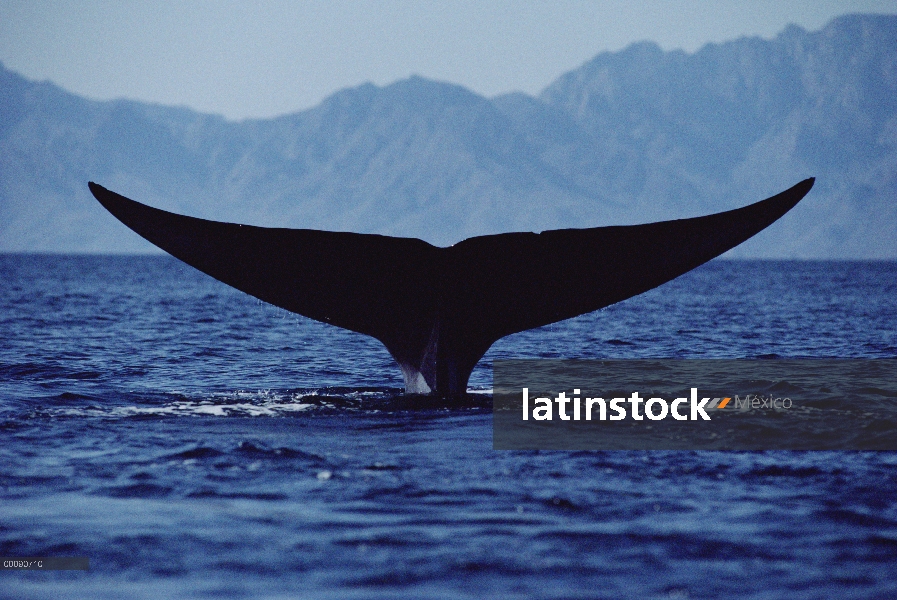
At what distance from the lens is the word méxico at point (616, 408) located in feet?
31.0

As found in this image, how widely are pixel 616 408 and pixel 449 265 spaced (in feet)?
8.90

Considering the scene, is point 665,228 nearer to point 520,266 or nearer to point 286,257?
point 520,266

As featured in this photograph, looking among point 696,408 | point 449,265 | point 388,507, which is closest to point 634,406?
point 696,408

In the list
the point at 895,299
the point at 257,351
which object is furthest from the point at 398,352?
the point at 895,299

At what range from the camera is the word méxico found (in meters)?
9.45

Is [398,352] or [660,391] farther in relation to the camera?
[660,391]

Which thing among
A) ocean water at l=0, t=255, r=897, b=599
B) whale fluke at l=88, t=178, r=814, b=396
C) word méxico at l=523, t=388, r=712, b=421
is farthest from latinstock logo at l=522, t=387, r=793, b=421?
whale fluke at l=88, t=178, r=814, b=396

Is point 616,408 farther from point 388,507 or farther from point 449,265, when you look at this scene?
point 388,507

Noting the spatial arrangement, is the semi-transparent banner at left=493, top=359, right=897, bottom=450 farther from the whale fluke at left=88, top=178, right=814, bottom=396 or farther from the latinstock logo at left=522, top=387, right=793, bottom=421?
the whale fluke at left=88, top=178, right=814, bottom=396

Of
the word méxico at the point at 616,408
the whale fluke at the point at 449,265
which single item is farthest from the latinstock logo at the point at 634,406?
the whale fluke at the point at 449,265

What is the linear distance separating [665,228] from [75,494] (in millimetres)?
4043

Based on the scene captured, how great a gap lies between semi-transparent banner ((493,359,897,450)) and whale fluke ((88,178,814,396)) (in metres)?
0.97

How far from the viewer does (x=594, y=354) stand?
61.1 ft

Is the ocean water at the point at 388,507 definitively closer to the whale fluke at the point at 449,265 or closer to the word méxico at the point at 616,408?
the word méxico at the point at 616,408
